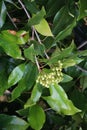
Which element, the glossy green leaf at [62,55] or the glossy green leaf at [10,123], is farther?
the glossy green leaf at [10,123]

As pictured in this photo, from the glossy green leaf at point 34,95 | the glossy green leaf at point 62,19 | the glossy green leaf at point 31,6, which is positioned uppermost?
the glossy green leaf at point 31,6

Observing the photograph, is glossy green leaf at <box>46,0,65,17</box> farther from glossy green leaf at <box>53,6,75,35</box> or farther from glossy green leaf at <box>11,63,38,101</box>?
glossy green leaf at <box>11,63,38,101</box>

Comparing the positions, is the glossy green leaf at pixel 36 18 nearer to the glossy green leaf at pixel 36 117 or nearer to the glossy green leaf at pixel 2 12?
the glossy green leaf at pixel 2 12

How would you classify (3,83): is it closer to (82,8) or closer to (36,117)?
(36,117)

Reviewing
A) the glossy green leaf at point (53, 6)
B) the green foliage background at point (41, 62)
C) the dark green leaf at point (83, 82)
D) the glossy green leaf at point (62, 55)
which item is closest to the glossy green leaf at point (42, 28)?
the green foliage background at point (41, 62)

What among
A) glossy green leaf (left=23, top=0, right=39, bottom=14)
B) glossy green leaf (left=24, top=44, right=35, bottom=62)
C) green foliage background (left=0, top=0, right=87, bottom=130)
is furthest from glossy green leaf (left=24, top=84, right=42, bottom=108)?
glossy green leaf (left=23, top=0, right=39, bottom=14)

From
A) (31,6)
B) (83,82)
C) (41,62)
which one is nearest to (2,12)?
(31,6)

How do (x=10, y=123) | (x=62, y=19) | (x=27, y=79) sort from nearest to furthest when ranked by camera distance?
(x=27, y=79)
(x=62, y=19)
(x=10, y=123)

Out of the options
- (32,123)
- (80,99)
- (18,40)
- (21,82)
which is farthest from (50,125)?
(18,40)
